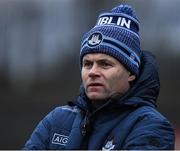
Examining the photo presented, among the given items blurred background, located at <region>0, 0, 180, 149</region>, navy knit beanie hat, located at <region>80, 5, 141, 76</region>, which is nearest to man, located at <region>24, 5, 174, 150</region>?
navy knit beanie hat, located at <region>80, 5, 141, 76</region>

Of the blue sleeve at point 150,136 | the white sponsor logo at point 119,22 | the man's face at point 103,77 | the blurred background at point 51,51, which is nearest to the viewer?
the blue sleeve at point 150,136

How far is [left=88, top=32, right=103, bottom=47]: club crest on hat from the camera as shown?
2445mm

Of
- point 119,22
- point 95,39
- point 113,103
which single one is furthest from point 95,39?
point 113,103

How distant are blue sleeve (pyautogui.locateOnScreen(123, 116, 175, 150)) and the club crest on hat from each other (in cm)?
35

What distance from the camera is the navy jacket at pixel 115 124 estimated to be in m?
2.24

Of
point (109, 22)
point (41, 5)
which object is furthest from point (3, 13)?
point (109, 22)

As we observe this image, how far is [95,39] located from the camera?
2.49 metres

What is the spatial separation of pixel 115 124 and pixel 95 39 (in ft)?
1.17

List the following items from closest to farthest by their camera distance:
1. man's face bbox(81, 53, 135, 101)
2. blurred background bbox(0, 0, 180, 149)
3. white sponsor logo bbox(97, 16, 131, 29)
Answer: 1. man's face bbox(81, 53, 135, 101)
2. white sponsor logo bbox(97, 16, 131, 29)
3. blurred background bbox(0, 0, 180, 149)

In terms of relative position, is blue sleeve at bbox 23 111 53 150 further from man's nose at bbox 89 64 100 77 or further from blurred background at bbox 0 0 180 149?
blurred background at bbox 0 0 180 149

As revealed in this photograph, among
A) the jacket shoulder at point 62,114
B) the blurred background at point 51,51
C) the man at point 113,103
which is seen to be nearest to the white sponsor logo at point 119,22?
the man at point 113,103

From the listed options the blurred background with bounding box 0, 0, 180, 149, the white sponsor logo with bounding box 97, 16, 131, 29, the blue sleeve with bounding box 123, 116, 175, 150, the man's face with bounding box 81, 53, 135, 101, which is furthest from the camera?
the blurred background with bounding box 0, 0, 180, 149

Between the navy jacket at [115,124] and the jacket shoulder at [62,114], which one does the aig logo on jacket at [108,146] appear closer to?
the navy jacket at [115,124]

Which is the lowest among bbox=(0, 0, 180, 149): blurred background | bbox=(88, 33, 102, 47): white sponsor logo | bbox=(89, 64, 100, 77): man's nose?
bbox=(0, 0, 180, 149): blurred background
